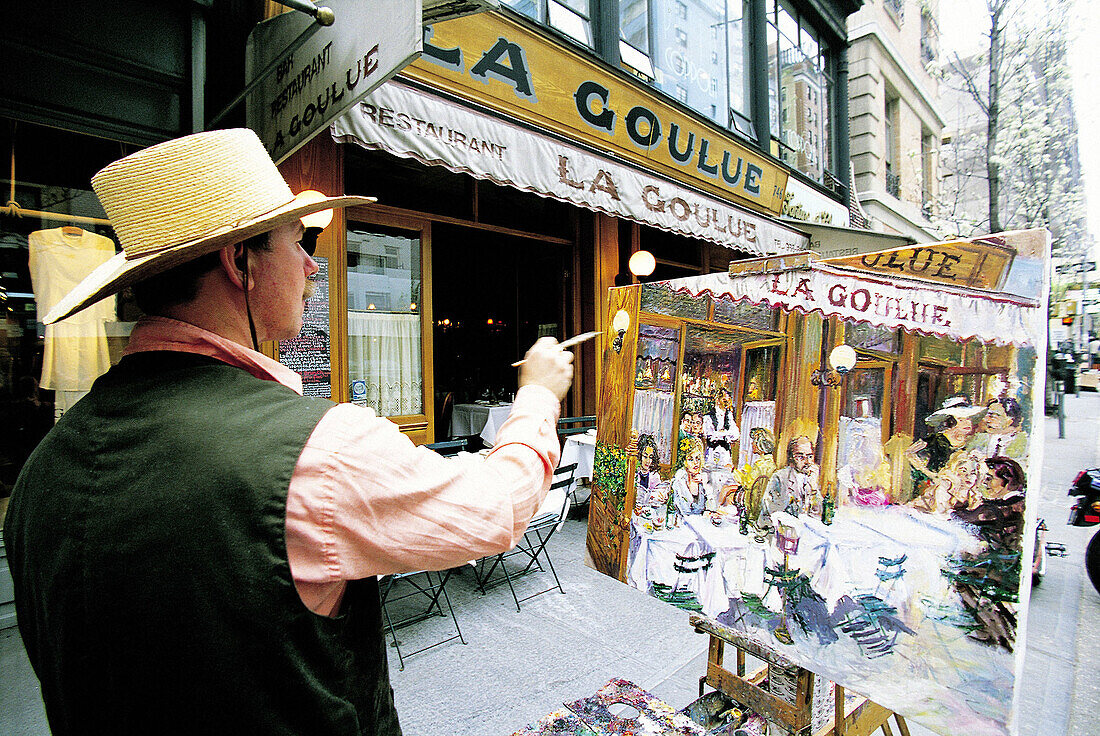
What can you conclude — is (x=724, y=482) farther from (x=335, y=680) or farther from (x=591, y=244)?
(x=591, y=244)

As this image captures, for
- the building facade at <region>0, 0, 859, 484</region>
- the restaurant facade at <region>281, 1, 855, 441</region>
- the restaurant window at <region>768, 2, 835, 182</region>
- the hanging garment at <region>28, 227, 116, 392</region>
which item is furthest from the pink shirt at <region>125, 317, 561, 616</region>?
the restaurant window at <region>768, 2, 835, 182</region>

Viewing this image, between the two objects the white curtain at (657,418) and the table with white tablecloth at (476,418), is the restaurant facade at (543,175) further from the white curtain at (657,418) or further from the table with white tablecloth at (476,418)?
the white curtain at (657,418)

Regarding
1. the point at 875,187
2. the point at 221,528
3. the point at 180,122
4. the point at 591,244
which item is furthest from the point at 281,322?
the point at 875,187

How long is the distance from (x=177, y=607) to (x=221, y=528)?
0.43ft

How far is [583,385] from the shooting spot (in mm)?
6852

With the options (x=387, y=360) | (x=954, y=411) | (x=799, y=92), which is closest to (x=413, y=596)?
(x=387, y=360)

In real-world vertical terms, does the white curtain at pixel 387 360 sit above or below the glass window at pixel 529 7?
below

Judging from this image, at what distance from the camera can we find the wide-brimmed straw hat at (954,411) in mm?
1365

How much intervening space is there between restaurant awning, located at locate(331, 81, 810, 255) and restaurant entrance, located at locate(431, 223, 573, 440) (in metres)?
1.71

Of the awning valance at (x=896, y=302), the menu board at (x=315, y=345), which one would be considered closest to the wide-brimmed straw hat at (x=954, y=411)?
the awning valance at (x=896, y=302)

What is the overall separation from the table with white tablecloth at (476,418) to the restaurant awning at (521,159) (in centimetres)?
278

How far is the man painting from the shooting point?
65.6 inches

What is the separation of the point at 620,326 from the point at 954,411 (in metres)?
1.19

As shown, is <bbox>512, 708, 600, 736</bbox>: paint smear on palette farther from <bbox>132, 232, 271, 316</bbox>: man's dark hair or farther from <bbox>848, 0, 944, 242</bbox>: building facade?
<bbox>848, 0, 944, 242</bbox>: building facade
